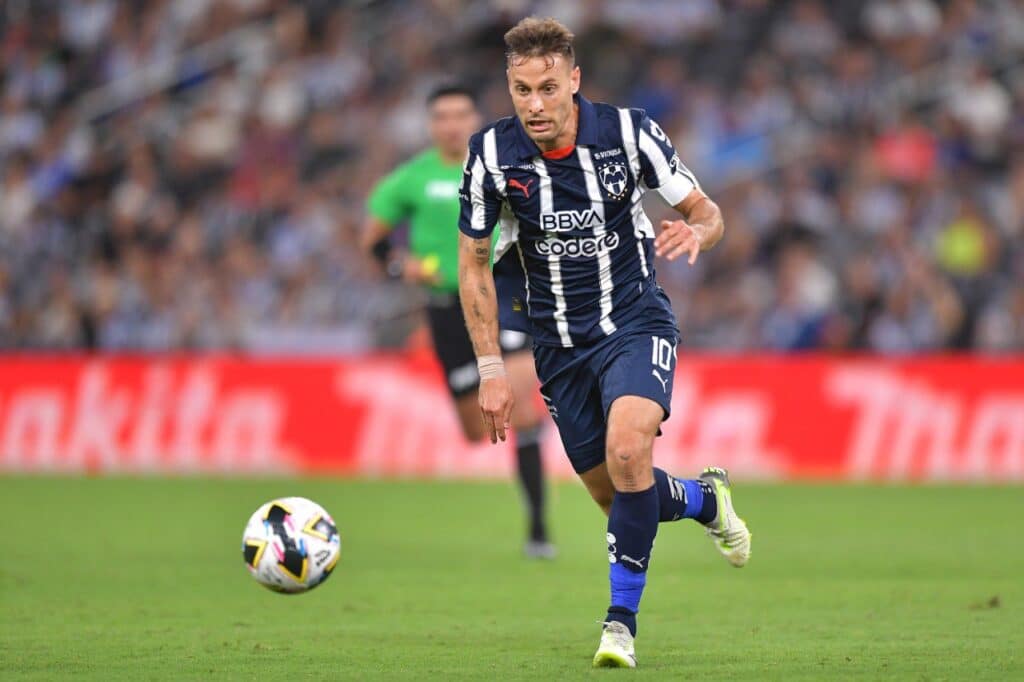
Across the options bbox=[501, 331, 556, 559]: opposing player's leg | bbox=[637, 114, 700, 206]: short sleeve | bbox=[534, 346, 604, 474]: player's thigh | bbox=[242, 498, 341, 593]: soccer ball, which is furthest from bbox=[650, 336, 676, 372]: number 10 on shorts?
bbox=[501, 331, 556, 559]: opposing player's leg

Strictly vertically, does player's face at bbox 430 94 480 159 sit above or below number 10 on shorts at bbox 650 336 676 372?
above

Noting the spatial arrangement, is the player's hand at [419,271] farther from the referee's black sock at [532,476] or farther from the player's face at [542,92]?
the player's face at [542,92]

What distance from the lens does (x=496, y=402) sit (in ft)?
21.7

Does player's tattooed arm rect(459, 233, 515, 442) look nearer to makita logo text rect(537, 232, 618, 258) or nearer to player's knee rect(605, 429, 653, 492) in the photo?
makita logo text rect(537, 232, 618, 258)

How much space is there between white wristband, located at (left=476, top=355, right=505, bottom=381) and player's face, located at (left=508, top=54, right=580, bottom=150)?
0.93 m

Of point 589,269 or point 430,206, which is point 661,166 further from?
point 430,206

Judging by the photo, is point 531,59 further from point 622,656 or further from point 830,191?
point 830,191

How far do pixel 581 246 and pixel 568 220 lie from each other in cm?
13

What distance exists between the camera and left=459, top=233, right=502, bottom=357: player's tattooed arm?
6762 millimetres

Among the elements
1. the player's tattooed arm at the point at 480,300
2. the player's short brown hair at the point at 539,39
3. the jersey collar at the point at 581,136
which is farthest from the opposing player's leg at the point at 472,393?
the player's short brown hair at the point at 539,39

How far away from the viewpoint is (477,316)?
268 inches

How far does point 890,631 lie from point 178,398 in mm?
12630

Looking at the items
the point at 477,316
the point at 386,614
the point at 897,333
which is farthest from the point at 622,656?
the point at 897,333

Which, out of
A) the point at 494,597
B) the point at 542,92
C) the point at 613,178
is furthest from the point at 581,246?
the point at 494,597
